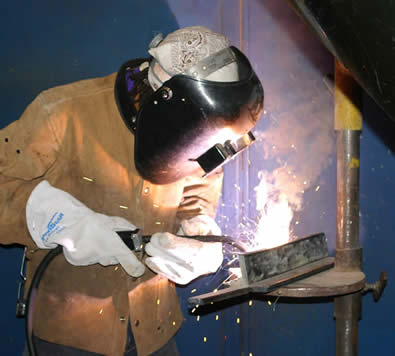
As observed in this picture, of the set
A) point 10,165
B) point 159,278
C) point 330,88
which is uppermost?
point 330,88

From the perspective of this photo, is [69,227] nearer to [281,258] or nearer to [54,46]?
[281,258]

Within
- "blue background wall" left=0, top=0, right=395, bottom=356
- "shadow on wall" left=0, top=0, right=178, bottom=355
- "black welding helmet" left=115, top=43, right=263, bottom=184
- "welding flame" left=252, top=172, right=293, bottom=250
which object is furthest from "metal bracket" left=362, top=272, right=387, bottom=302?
"shadow on wall" left=0, top=0, right=178, bottom=355

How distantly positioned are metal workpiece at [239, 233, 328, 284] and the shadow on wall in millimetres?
1171

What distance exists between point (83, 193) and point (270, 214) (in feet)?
3.05

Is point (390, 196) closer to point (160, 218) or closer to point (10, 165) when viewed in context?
point (160, 218)

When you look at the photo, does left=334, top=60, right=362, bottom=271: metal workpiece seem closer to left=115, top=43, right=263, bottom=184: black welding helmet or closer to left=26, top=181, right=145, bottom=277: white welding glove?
left=115, top=43, right=263, bottom=184: black welding helmet

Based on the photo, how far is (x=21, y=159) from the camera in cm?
174

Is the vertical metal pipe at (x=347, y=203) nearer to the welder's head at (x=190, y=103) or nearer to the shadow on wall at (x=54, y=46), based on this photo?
the welder's head at (x=190, y=103)

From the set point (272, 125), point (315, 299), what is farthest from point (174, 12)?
point (315, 299)

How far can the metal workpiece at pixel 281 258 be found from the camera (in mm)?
1659

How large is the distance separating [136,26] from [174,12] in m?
0.19

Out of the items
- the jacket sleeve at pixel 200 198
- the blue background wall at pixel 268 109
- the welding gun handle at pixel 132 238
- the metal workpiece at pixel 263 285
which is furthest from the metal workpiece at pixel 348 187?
the welding gun handle at pixel 132 238

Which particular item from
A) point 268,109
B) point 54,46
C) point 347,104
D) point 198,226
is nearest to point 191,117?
point 198,226

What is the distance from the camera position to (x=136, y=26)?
249 centimetres
